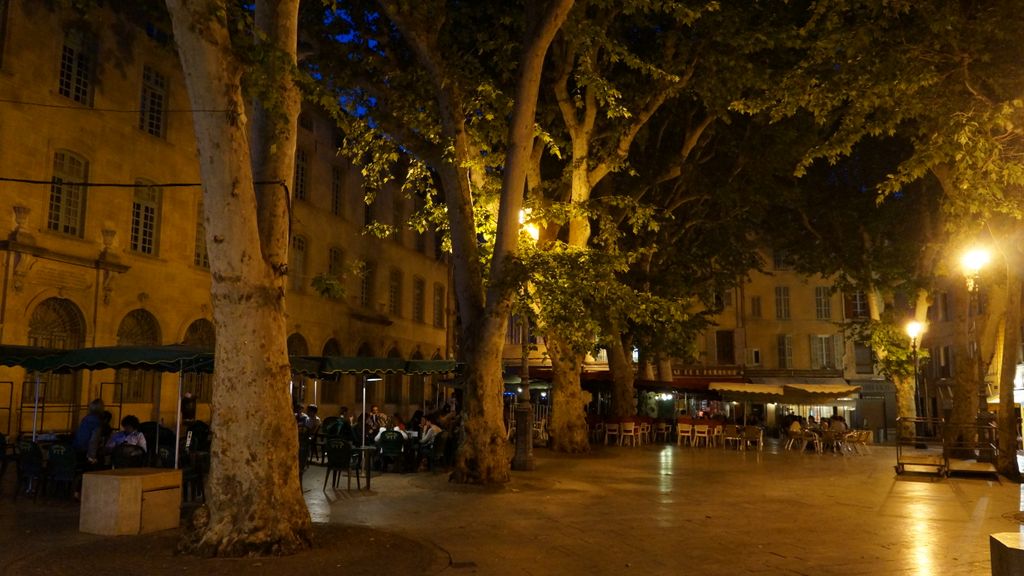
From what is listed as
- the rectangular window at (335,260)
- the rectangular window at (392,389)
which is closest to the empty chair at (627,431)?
the rectangular window at (335,260)

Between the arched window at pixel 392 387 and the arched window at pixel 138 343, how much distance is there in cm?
1530

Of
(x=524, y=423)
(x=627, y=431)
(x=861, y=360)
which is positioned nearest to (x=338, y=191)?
(x=627, y=431)

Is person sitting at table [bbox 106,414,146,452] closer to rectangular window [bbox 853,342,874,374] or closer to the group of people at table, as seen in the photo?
the group of people at table

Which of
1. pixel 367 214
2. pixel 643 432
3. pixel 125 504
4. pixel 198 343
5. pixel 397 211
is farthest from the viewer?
pixel 397 211

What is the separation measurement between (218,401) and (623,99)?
1302 cm

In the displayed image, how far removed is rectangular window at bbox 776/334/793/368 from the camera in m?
50.4

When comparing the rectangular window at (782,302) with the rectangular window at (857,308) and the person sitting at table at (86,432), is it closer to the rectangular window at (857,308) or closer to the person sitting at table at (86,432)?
the rectangular window at (857,308)

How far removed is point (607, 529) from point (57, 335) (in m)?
16.1

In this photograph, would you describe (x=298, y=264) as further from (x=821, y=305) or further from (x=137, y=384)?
(x=821, y=305)

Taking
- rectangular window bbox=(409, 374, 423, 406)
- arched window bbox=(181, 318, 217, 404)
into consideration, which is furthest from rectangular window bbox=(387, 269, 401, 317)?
arched window bbox=(181, 318, 217, 404)

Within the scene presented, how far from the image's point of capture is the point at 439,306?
44469mm

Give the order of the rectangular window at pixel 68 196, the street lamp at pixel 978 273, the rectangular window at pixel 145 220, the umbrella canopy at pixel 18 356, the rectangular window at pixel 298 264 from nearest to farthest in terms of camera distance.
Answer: the umbrella canopy at pixel 18 356
the street lamp at pixel 978 273
the rectangular window at pixel 68 196
the rectangular window at pixel 145 220
the rectangular window at pixel 298 264

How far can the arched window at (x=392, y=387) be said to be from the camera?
38031 mm

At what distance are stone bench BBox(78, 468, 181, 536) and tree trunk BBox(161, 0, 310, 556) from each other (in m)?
1.29
